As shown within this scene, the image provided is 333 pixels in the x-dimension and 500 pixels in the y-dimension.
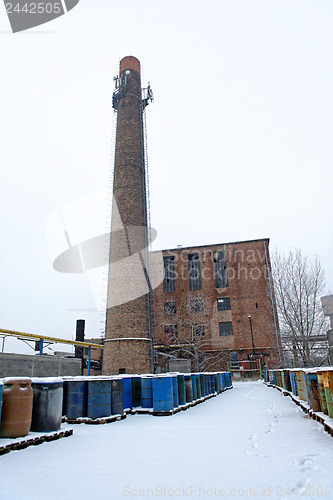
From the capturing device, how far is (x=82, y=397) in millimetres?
Result: 7418

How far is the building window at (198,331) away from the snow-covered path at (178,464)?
2283 centimetres

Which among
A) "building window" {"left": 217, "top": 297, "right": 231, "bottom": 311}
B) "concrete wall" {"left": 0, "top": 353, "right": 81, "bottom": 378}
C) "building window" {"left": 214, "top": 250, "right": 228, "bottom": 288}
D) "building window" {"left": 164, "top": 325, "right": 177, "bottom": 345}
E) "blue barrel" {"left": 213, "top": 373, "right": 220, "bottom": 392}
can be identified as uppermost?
"building window" {"left": 214, "top": 250, "right": 228, "bottom": 288}

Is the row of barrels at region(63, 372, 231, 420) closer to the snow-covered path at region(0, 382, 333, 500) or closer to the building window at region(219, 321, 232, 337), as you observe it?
the snow-covered path at region(0, 382, 333, 500)

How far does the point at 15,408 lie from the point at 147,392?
4.16 meters

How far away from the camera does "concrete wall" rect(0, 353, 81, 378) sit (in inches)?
556

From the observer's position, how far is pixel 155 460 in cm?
418

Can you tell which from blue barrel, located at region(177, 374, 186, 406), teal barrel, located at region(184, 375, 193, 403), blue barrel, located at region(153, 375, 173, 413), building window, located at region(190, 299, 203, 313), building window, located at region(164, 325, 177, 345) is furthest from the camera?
building window, located at region(190, 299, 203, 313)

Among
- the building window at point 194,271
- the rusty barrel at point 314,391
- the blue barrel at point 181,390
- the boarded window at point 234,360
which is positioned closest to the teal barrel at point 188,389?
the blue barrel at point 181,390

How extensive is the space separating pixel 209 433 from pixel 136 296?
13058 millimetres

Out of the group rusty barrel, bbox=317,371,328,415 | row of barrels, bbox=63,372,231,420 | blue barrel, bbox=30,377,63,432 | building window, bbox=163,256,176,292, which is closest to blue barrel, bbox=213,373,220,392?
row of barrels, bbox=63,372,231,420

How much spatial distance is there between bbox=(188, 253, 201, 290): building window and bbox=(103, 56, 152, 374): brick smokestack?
1165 centimetres

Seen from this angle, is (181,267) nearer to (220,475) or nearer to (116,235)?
(116,235)

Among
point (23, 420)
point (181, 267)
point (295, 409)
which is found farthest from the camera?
Result: point (181, 267)

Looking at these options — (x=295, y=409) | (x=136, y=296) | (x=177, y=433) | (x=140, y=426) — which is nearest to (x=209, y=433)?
(x=177, y=433)
